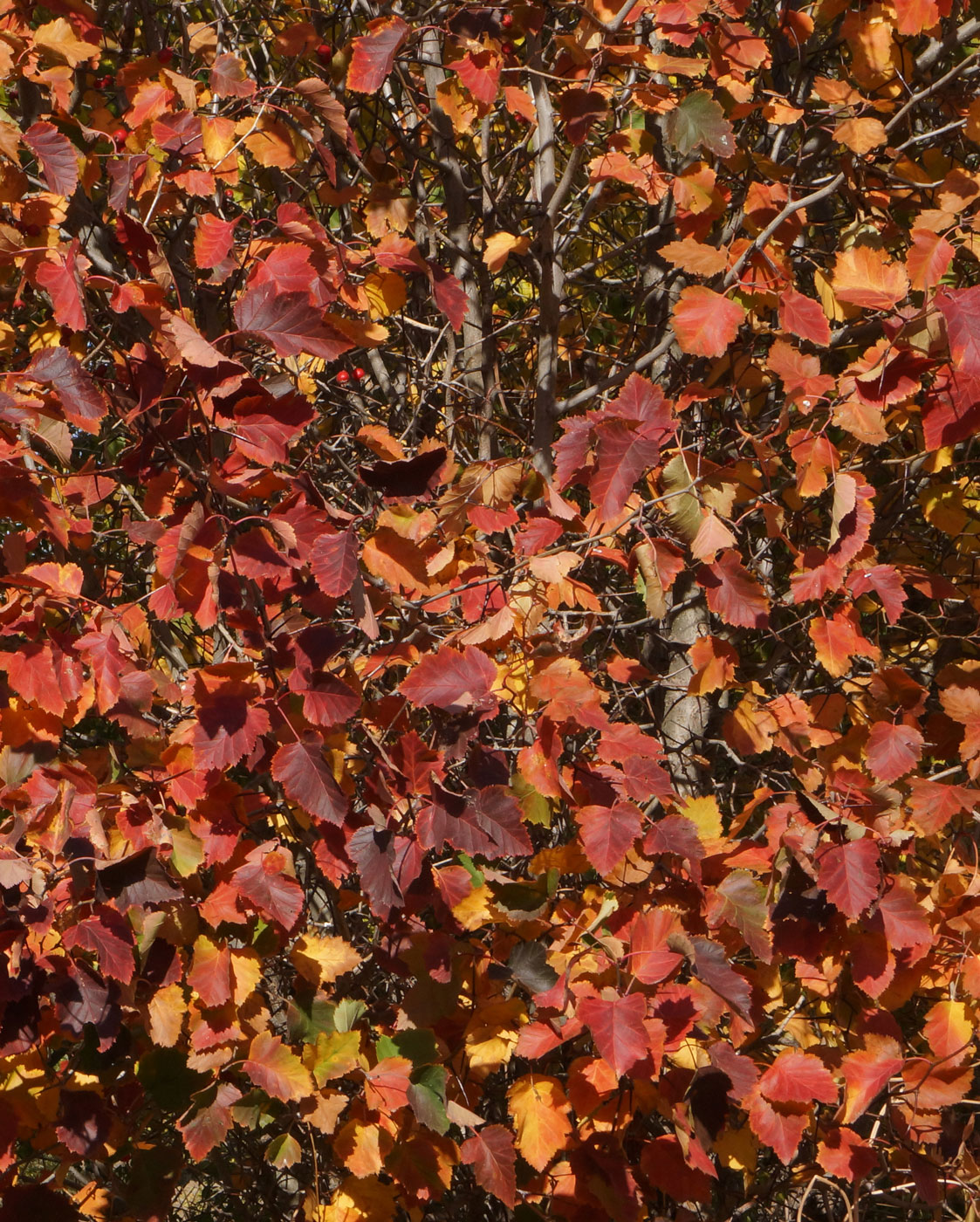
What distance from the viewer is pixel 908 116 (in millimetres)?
2633

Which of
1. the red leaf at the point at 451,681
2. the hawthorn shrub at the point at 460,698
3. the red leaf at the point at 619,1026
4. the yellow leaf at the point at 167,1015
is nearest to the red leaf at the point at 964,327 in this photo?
the hawthorn shrub at the point at 460,698

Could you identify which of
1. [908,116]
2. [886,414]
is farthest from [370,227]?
[908,116]

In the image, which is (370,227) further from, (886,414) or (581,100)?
(886,414)

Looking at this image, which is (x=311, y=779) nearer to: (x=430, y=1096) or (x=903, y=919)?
(x=430, y=1096)

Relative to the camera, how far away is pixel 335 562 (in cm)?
163

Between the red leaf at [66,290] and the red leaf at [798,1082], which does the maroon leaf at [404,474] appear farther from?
the red leaf at [798,1082]

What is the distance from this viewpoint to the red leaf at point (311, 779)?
171 cm

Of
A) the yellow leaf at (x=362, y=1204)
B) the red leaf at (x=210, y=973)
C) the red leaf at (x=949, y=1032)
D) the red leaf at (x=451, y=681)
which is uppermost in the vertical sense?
the red leaf at (x=451, y=681)

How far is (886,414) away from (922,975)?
1.05 meters

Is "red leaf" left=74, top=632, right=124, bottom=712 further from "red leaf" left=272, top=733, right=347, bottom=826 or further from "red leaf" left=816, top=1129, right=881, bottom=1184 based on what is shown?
"red leaf" left=816, top=1129, right=881, bottom=1184

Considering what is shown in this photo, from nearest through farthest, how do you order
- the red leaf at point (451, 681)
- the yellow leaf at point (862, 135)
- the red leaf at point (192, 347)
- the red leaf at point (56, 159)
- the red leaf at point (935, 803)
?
the red leaf at point (192, 347), the red leaf at point (451, 681), the red leaf at point (56, 159), the red leaf at point (935, 803), the yellow leaf at point (862, 135)

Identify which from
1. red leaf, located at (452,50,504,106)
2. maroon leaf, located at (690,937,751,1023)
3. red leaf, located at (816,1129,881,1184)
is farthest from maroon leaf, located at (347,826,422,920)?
red leaf, located at (452,50,504,106)

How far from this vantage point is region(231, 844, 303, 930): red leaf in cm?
180

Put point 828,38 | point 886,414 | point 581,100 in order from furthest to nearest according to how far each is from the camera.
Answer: point 828,38
point 886,414
point 581,100
